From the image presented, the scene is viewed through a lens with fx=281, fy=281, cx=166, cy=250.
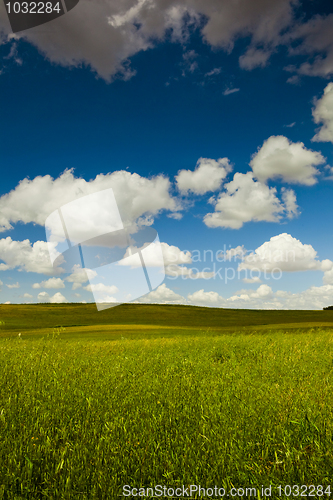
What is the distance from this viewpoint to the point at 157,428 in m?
4.78

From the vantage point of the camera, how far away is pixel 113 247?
55.6 ft

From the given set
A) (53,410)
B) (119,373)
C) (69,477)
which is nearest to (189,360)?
(119,373)

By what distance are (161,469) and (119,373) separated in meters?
4.89

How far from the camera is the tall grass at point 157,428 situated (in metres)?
3.56

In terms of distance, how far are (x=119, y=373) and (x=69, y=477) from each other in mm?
4952

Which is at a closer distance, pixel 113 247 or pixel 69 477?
pixel 69 477

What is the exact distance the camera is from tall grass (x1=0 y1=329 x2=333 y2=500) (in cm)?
356

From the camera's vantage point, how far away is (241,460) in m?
3.80

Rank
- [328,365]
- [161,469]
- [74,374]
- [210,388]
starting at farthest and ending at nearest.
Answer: [328,365], [74,374], [210,388], [161,469]

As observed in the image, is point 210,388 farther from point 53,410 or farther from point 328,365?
point 328,365

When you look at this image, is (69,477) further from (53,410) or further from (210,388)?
(210,388)

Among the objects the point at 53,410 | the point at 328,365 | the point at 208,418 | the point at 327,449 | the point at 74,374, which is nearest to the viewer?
the point at 327,449

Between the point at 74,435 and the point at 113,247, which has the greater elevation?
the point at 113,247

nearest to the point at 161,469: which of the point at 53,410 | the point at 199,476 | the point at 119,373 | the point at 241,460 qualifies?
the point at 199,476
